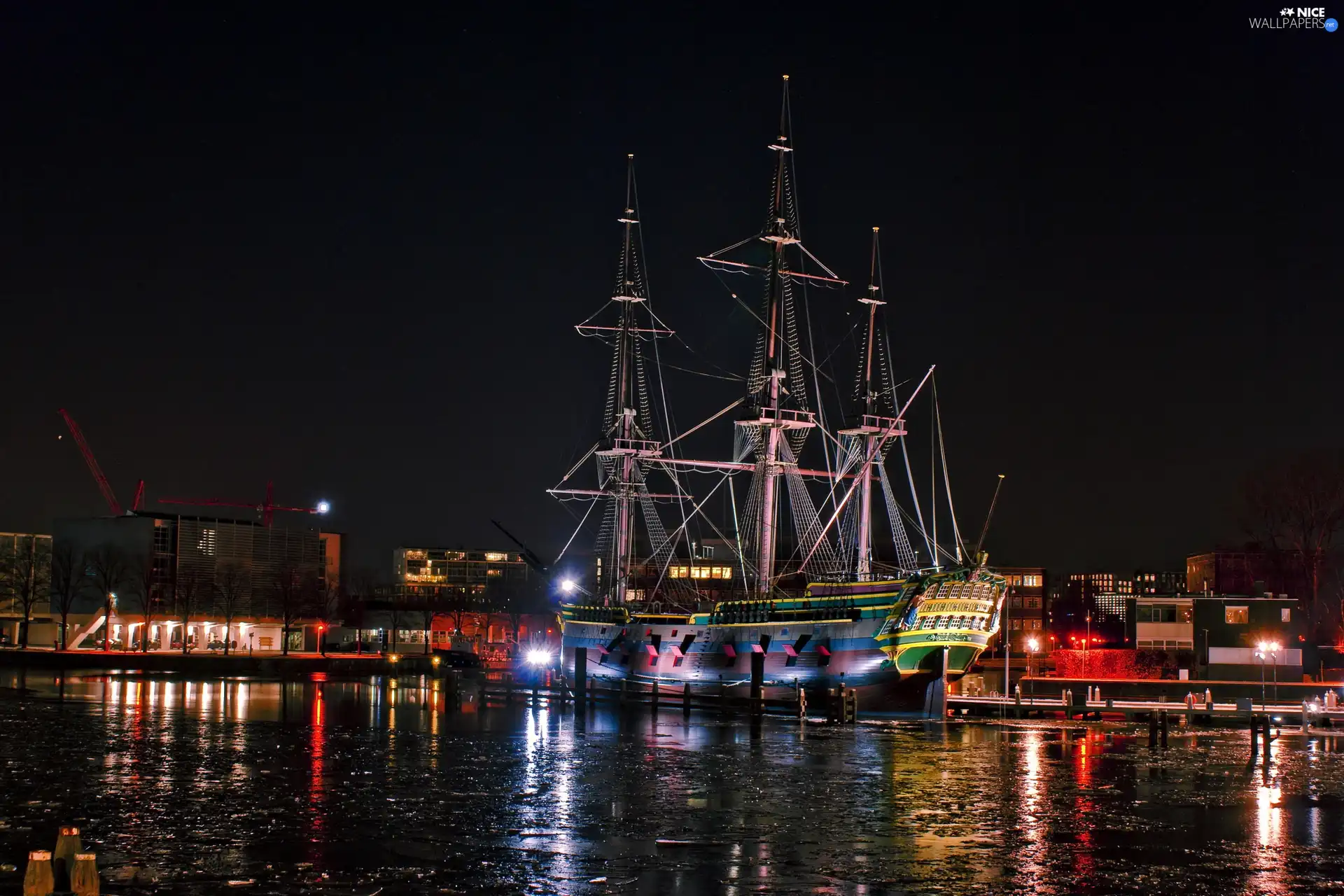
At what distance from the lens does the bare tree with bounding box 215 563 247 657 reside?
424ft

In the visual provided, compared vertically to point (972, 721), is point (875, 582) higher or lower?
higher

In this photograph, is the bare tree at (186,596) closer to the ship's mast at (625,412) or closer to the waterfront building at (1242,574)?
the ship's mast at (625,412)

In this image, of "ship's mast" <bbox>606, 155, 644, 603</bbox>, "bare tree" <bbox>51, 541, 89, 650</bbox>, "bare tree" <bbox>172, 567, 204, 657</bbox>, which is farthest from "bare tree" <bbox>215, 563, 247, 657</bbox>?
"ship's mast" <bbox>606, 155, 644, 603</bbox>

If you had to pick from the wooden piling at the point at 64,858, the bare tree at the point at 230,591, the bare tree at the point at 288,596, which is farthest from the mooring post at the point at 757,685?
the bare tree at the point at 230,591

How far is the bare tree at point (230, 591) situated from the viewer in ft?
424

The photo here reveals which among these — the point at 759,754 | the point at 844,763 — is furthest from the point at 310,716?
the point at 844,763

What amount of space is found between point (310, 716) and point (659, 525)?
45.3m

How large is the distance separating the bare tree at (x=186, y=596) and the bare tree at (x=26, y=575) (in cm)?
1185

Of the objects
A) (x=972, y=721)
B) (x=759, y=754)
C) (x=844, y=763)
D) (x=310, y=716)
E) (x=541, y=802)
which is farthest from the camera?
(x=972, y=721)

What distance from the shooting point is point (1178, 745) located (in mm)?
52281

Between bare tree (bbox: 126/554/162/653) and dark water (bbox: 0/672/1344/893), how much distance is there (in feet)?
251

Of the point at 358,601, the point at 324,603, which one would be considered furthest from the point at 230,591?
the point at 358,601

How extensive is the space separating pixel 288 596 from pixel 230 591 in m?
5.30

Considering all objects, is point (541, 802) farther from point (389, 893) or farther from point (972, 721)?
point (972, 721)
